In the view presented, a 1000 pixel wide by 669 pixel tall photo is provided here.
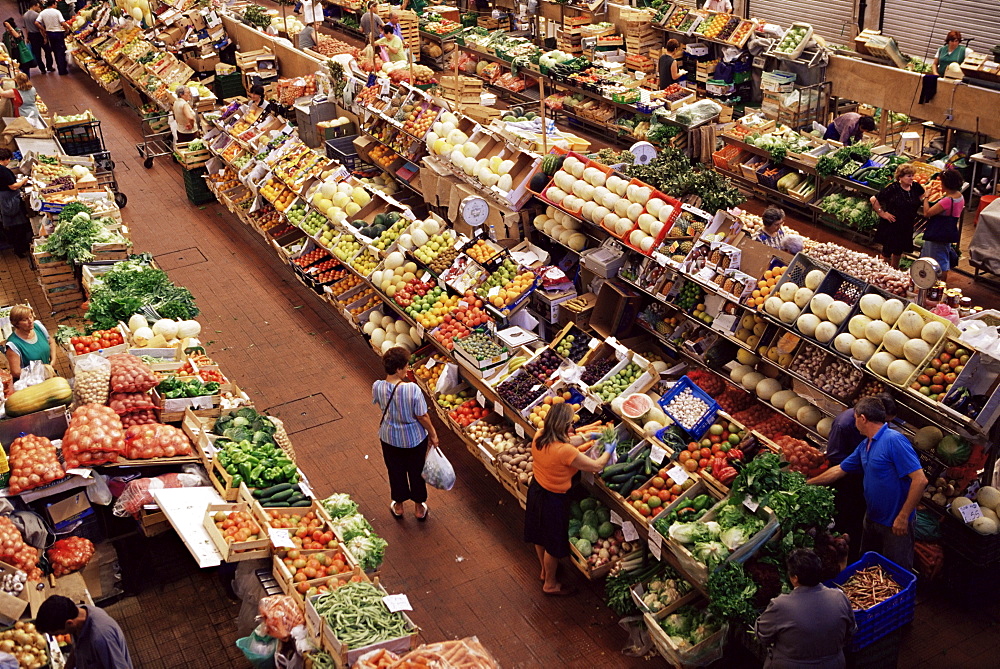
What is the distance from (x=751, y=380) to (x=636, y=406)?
1181 mm

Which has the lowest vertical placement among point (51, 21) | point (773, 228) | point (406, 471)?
point (51, 21)

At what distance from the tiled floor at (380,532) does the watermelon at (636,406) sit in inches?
48.1

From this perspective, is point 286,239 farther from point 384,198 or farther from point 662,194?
point 662,194

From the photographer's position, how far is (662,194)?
25.8 ft

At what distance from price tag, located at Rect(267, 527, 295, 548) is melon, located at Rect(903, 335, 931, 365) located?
406 centimetres

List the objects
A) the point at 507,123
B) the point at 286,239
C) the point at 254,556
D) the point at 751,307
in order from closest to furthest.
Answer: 1. the point at 254,556
2. the point at 751,307
3. the point at 507,123
4. the point at 286,239

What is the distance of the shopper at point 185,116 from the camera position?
47.4 feet

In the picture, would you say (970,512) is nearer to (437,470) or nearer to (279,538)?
(437,470)

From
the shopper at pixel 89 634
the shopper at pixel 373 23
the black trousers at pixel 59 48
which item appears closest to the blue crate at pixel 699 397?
the shopper at pixel 89 634

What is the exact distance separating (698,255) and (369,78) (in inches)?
250

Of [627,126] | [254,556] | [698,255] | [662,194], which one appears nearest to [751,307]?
[698,255]

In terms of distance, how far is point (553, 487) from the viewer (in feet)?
20.4

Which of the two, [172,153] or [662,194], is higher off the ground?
[662,194]

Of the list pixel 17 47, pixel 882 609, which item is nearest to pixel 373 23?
pixel 17 47
